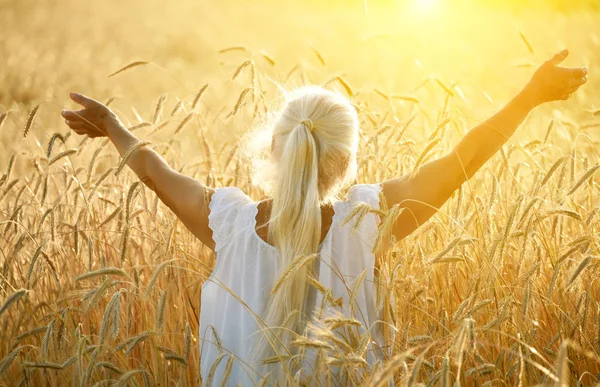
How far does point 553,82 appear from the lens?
2.75m

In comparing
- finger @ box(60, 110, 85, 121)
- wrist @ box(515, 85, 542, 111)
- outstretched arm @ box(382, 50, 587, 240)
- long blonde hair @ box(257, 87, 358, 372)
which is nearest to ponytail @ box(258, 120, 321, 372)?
long blonde hair @ box(257, 87, 358, 372)

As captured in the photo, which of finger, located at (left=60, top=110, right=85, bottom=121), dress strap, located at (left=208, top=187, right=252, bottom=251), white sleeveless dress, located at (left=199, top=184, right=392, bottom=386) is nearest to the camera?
white sleeveless dress, located at (left=199, top=184, right=392, bottom=386)

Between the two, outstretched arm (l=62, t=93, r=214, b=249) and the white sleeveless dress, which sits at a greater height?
outstretched arm (l=62, t=93, r=214, b=249)

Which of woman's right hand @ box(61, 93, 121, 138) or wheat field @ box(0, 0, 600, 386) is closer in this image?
wheat field @ box(0, 0, 600, 386)

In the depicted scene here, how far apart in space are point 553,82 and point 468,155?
387mm

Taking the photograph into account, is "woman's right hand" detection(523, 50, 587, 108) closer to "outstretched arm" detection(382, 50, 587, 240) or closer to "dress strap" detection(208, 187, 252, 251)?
"outstretched arm" detection(382, 50, 587, 240)

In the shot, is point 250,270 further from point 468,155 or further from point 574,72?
point 574,72

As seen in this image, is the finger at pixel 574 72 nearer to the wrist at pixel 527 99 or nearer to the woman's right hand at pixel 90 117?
the wrist at pixel 527 99

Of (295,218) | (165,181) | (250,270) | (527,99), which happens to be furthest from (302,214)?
(527,99)

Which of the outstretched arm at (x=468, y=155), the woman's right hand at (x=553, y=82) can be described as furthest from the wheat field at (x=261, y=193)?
the woman's right hand at (x=553, y=82)

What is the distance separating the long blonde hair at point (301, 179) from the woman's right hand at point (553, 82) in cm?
65

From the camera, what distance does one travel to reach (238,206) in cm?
281

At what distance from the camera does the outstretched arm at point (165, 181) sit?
2824mm

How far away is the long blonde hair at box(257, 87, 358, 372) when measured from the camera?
255cm
